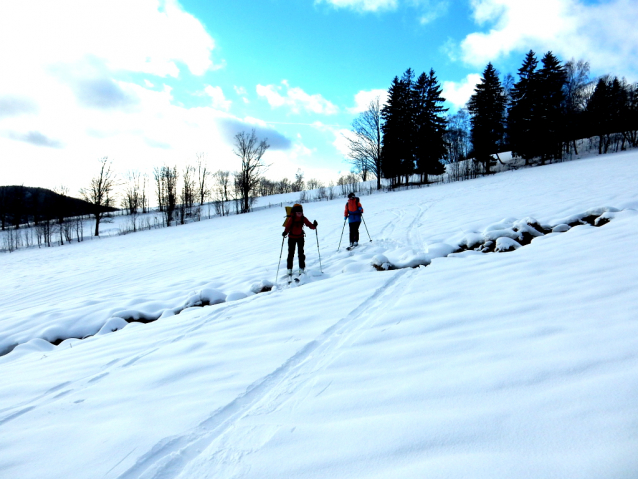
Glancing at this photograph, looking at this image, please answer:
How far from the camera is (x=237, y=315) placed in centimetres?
457

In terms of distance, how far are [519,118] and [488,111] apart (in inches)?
165

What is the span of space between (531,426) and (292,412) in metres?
1.52

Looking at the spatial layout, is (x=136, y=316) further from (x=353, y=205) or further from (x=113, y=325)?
(x=353, y=205)

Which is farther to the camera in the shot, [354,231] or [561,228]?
[354,231]

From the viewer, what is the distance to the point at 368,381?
91.7 inches

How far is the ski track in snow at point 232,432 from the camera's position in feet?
6.04

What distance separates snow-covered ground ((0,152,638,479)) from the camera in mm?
1558

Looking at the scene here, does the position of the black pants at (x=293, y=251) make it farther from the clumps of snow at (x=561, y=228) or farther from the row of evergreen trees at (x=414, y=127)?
the row of evergreen trees at (x=414, y=127)

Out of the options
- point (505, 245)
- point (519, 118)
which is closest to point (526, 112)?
point (519, 118)

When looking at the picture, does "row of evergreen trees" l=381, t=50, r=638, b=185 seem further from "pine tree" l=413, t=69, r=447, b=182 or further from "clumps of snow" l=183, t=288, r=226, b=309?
"clumps of snow" l=183, t=288, r=226, b=309

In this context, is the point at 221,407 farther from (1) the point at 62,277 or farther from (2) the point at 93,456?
(1) the point at 62,277

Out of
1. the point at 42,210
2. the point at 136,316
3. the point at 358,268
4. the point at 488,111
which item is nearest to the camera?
the point at 136,316

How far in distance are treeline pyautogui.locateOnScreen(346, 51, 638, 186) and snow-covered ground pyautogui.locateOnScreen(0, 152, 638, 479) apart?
111ft

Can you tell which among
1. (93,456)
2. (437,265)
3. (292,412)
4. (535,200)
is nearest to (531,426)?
(292,412)
